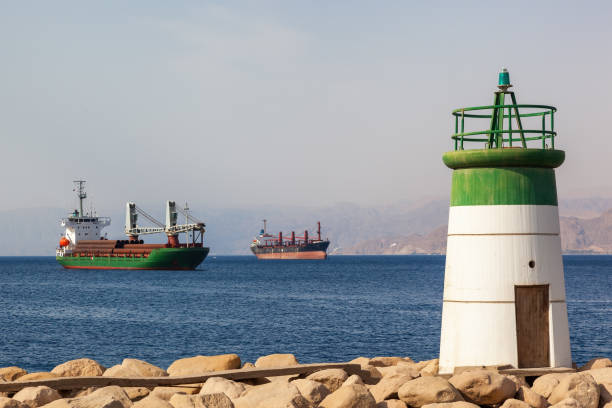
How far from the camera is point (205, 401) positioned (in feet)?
26.2

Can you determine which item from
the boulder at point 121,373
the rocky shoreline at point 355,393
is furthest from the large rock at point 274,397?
the boulder at point 121,373

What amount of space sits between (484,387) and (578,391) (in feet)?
3.39

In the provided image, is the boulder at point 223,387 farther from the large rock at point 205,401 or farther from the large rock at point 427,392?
the large rock at point 427,392

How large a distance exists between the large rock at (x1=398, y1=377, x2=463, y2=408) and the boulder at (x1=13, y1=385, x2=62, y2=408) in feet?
12.3

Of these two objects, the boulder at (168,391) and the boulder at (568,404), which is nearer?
the boulder at (568,404)

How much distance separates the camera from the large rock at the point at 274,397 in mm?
8042

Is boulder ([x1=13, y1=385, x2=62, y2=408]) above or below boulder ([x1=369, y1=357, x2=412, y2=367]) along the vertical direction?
above

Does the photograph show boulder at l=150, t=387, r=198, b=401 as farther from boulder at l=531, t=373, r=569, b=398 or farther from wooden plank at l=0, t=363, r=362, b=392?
boulder at l=531, t=373, r=569, b=398

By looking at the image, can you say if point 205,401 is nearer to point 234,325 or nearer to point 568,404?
point 568,404

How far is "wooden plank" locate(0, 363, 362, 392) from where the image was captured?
359 inches

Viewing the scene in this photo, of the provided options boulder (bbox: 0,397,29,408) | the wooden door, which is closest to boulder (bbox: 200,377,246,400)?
boulder (bbox: 0,397,29,408)

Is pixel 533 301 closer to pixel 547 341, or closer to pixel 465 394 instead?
pixel 547 341

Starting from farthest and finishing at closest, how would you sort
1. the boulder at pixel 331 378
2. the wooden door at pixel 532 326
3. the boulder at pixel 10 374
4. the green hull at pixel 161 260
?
the green hull at pixel 161 260
the boulder at pixel 10 374
the wooden door at pixel 532 326
the boulder at pixel 331 378

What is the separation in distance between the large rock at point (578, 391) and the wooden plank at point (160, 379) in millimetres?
2390
